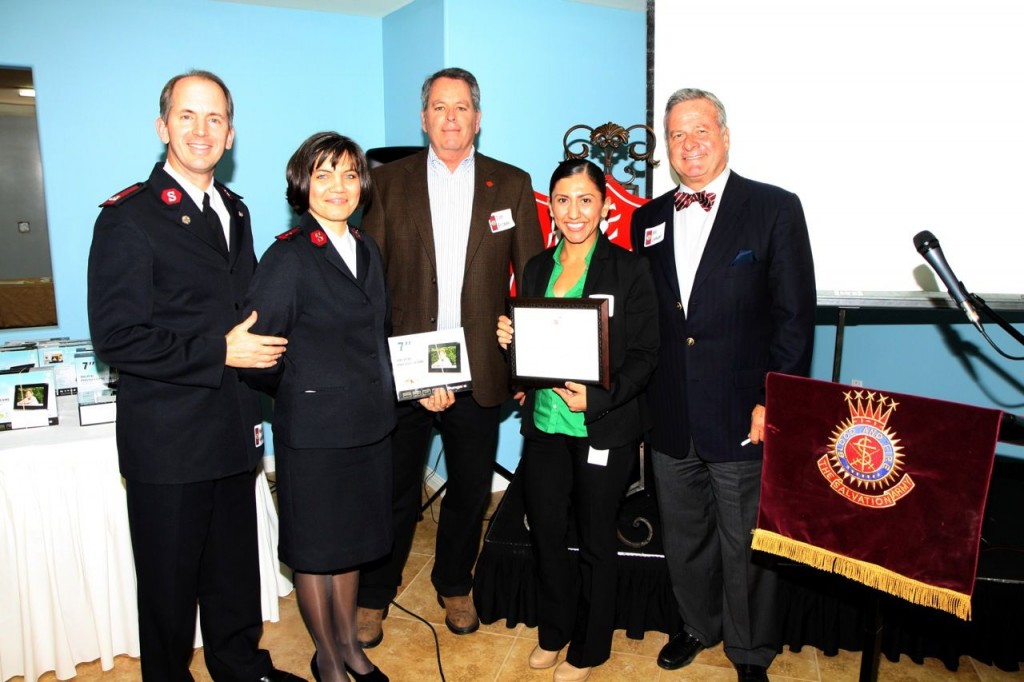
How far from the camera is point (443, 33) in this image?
386cm

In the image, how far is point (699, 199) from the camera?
2.33m

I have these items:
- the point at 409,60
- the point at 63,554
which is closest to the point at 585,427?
the point at 63,554

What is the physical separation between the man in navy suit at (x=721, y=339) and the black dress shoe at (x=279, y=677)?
1465 millimetres

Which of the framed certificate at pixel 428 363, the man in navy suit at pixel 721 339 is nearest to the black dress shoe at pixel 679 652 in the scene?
the man in navy suit at pixel 721 339

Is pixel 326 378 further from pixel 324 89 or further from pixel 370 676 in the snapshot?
pixel 324 89

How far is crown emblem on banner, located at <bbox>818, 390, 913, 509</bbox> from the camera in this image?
5.67 feet

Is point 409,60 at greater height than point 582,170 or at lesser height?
greater

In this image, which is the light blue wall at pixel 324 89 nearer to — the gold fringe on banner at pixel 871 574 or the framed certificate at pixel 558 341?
the framed certificate at pixel 558 341

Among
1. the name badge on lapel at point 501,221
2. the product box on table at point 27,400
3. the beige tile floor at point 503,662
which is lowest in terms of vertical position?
the beige tile floor at point 503,662

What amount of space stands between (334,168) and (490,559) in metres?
1.72

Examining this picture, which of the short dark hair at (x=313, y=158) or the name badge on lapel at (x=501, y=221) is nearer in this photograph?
the short dark hair at (x=313, y=158)

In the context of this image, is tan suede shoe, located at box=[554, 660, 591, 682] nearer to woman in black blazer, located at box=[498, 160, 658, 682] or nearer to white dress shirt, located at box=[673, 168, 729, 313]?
woman in black blazer, located at box=[498, 160, 658, 682]

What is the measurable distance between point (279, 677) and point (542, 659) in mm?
952

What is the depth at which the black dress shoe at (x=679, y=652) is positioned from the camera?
2.66 metres
